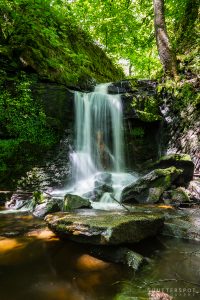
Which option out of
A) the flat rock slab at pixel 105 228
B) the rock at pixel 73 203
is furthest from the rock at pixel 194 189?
the flat rock slab at pixel 105 228

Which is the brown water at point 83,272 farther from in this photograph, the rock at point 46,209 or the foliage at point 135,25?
the foliage at point 135,25

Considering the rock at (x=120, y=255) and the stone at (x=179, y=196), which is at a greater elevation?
the rock at (x=120, y=255)

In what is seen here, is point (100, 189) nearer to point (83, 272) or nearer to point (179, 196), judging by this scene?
point (179, 196)

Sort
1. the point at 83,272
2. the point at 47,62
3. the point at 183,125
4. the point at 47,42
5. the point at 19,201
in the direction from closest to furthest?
the point at 83,272 < the point at 19,201 < the point at 183,125 < the point at 47,62 < the point at 47,42

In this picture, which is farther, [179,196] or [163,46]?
[163,46]

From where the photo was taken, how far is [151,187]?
7195mm

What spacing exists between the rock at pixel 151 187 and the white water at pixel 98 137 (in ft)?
6.52

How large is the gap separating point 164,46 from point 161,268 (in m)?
9.56

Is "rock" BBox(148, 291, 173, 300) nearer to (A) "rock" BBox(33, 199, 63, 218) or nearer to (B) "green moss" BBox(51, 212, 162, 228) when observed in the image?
(B) "green moss" BBox(51, 212, 162, 228)

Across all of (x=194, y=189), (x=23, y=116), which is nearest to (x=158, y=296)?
(x=194, y=189)

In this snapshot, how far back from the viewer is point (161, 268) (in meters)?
3.23

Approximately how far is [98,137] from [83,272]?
7743 millimetres

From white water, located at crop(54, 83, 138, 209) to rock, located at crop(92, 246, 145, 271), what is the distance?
5.68m

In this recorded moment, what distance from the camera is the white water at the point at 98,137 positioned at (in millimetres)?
9773
